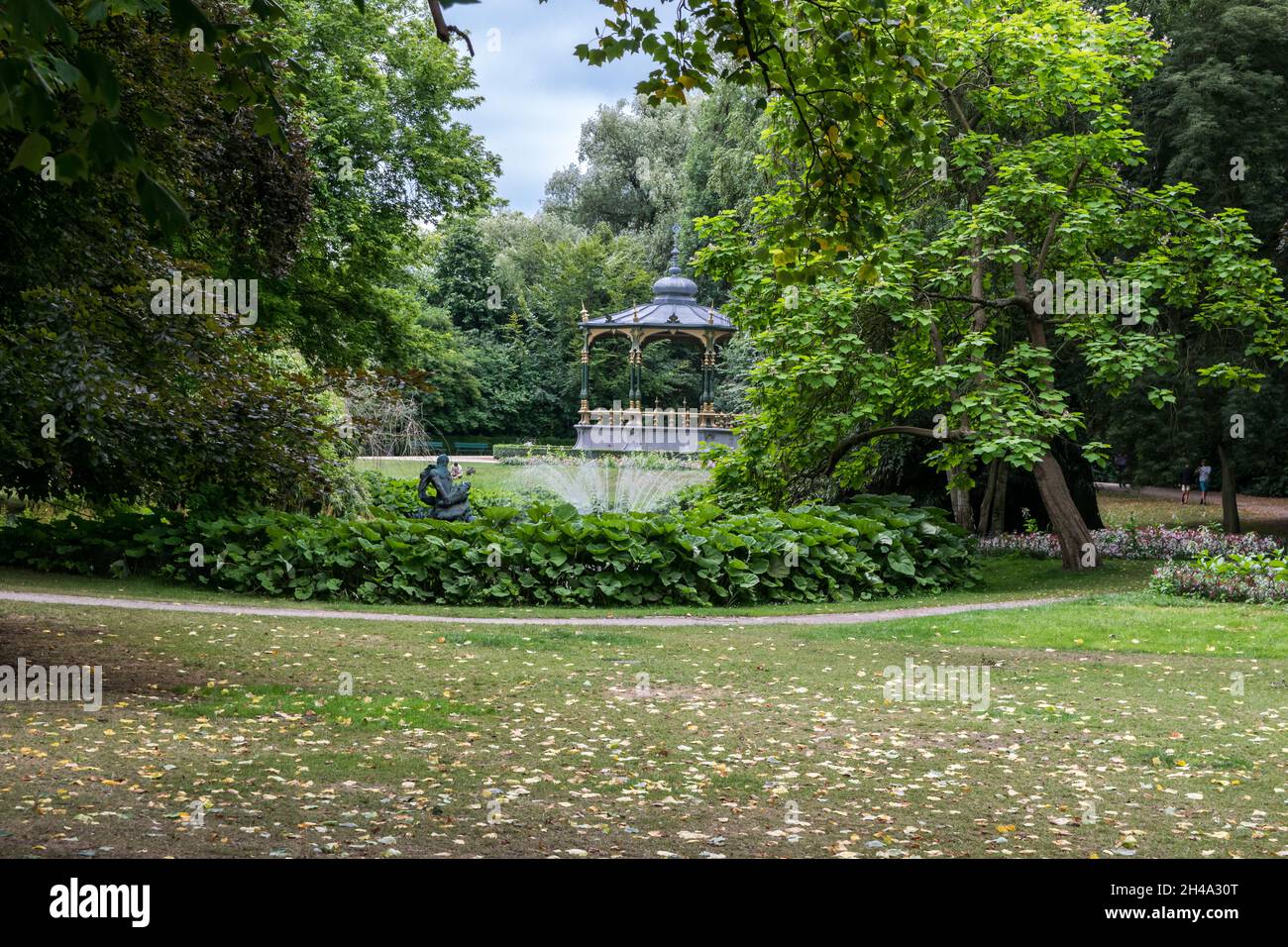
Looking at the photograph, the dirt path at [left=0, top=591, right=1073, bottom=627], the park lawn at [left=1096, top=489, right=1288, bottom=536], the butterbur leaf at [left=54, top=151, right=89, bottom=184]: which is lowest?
the dirt path at [left=0, top=591, right=1073, bottom=627]

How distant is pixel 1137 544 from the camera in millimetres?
19328

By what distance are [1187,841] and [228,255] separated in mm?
13057

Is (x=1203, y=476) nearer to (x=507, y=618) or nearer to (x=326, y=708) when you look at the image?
(x=507, y=618)

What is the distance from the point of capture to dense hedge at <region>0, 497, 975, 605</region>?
13.9 metres

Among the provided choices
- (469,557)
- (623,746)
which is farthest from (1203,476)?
(623,746)

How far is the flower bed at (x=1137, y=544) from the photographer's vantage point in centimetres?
1828

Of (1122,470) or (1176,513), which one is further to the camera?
(1122,470)

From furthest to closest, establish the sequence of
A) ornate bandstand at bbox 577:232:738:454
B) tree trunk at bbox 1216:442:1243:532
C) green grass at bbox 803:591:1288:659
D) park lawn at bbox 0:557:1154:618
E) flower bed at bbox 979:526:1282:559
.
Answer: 1. ornate bandstand at bbox 577:232:738:454
2. tree trunk at bbox 1216:442:1243:532
3. flower bed at bbox 979:526:1282:559
4. park lawn at bbox 0:557:1154:618
5. green grass at bbox 803:591:1288:659

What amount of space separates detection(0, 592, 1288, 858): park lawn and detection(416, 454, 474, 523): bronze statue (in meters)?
4.23

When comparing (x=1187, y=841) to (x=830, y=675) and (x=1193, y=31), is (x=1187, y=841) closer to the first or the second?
(x=830, y=675)

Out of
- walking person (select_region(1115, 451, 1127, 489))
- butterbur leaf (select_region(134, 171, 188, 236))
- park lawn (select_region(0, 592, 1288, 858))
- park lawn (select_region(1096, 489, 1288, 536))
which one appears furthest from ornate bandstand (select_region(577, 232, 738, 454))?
butterbur leaf (select_region(134, 171, 188, 236))

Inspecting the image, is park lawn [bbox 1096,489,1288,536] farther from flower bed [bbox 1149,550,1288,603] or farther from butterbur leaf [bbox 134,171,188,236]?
butterbur leaf [bbox 134,171,188,236]

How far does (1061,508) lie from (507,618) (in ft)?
29.0

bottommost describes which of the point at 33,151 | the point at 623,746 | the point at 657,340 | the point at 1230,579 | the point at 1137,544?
the point at 623,746
